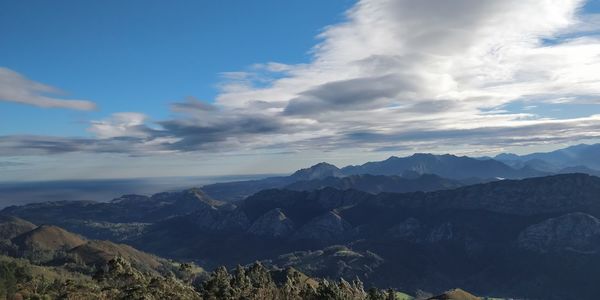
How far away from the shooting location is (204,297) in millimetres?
100938

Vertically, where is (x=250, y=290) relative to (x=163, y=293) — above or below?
below

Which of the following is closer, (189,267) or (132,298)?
(132,298)

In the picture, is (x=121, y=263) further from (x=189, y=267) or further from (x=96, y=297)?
(x=189, y=267)

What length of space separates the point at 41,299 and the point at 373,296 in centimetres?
8961

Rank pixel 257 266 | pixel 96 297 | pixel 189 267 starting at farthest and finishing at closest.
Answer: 1. pixel 257 266
2. pixel 189 267
3. pixel 96 297

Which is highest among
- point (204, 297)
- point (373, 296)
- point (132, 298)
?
point (132, 298)

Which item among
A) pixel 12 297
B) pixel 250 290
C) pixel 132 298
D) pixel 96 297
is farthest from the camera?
pixel 12 297

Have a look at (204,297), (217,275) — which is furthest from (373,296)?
(204,297)

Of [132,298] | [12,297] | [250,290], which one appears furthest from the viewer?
[12,297]

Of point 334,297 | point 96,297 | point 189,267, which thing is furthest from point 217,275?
point 96,297

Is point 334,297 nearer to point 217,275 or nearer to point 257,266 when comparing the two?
point 217,275

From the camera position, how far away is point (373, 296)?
138 metres

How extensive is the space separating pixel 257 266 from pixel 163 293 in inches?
3213

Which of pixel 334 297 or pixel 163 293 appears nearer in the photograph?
pixel 163 293
